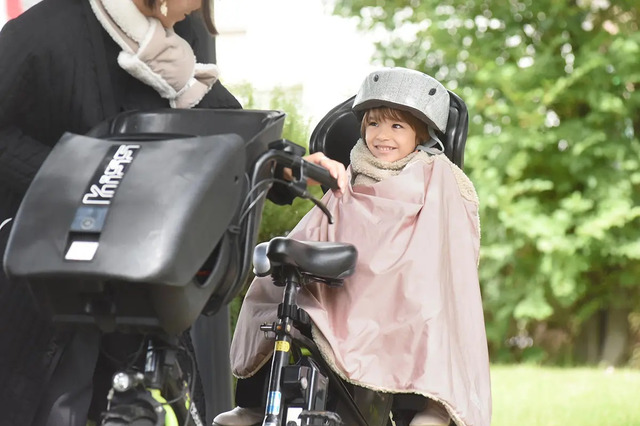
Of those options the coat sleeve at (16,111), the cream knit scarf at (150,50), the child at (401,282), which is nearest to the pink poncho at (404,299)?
the child at (401,282)

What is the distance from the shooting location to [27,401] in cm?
312

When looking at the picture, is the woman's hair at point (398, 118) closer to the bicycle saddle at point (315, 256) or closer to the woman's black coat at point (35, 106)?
the bicycle saddle at point (315, 256)

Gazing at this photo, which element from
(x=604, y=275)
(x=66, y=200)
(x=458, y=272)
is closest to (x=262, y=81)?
(x=604, y=275)

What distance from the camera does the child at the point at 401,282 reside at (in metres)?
3.43

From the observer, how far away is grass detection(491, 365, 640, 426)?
273 inches

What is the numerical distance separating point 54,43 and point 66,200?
2.09 feet

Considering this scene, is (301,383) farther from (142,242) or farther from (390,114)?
(390,114)

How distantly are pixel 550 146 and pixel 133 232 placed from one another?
9.82m

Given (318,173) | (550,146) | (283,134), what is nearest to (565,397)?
(283,134)

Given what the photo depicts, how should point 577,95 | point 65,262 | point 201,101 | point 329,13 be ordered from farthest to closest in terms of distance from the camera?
point 329,13 < point 577,95 < point 201,101 < point 65,262

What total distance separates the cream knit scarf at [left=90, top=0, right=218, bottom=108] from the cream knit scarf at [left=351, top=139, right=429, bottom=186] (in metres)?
0.75

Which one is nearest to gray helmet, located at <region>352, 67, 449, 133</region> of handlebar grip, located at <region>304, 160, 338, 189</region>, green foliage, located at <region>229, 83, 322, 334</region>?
handlebar grip, located at <region>304, 160, 338, 189</region>

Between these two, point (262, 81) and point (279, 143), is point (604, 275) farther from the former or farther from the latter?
point (279, 143)

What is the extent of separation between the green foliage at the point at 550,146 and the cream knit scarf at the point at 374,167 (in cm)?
775
